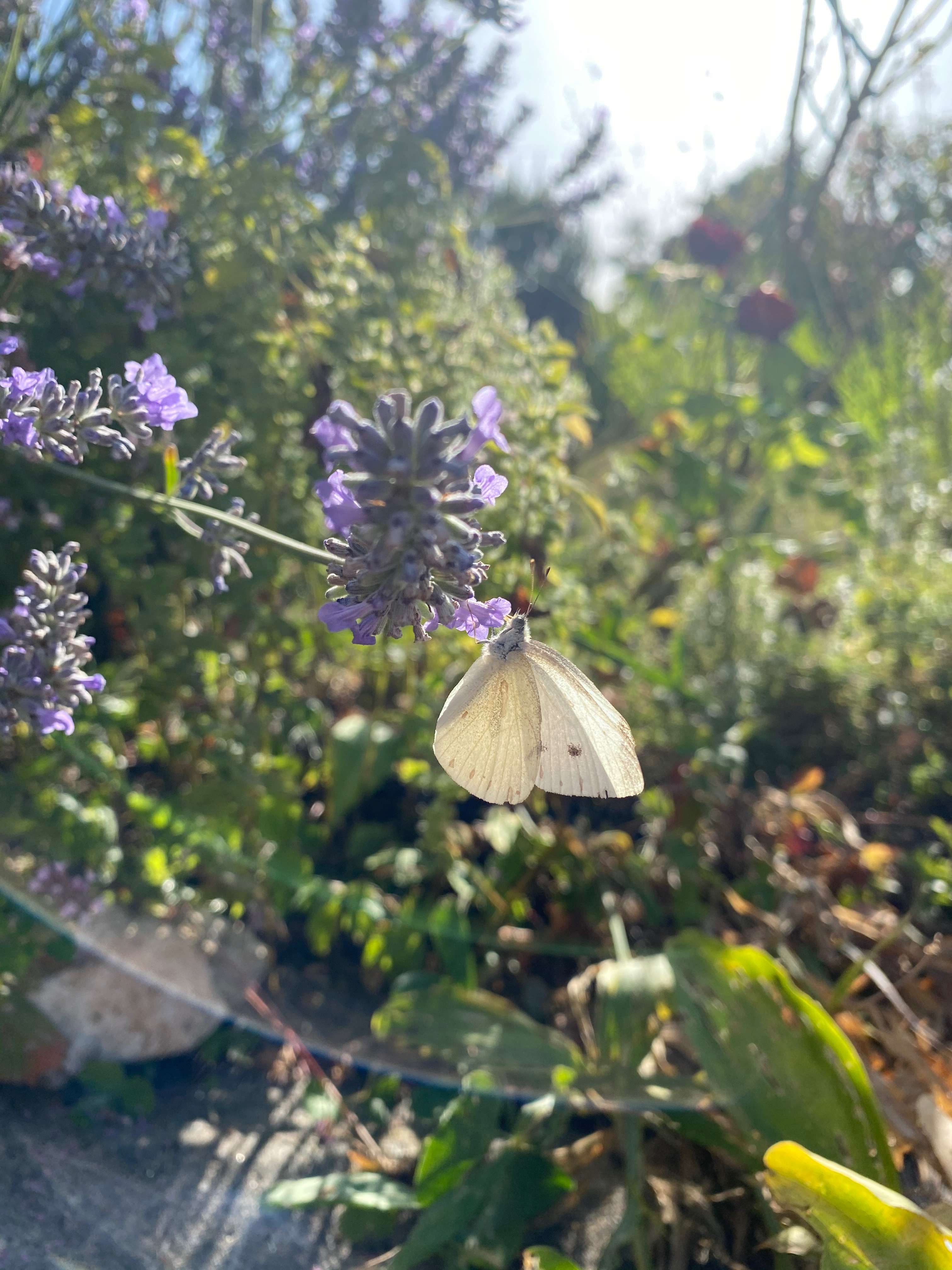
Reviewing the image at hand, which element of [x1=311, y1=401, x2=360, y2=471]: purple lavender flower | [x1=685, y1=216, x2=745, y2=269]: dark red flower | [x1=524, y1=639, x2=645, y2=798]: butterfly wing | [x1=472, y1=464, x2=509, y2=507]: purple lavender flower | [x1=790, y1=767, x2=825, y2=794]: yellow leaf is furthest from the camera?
[x1=685, y1=216, x2=745, y2=269]: dark red flower

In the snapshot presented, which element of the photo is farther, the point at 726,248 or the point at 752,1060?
the point at 726,248

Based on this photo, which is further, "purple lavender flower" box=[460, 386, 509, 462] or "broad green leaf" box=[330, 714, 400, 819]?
"broad green leaf" box=[330, 714, 400, 819]

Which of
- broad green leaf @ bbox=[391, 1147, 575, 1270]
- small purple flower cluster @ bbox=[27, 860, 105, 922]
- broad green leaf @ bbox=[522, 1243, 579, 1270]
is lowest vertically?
broad green leaf @ bbox=[391, 1147, 575, 1270]

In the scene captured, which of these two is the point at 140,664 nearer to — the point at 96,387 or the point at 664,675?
the point at 96,387

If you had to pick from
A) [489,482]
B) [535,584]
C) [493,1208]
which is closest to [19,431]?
[489,482]

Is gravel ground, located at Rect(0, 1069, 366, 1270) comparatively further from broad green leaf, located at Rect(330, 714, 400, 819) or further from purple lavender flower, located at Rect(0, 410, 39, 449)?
purple lavender flower, located at Rect(0, 410, 39, 449)

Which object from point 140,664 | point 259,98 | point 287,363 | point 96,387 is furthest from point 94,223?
point 259,98

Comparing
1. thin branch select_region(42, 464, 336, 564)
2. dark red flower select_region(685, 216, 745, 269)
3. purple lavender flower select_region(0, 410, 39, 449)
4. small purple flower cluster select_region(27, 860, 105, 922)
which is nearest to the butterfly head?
thin branch select_region(42, 464, 336, 564)
